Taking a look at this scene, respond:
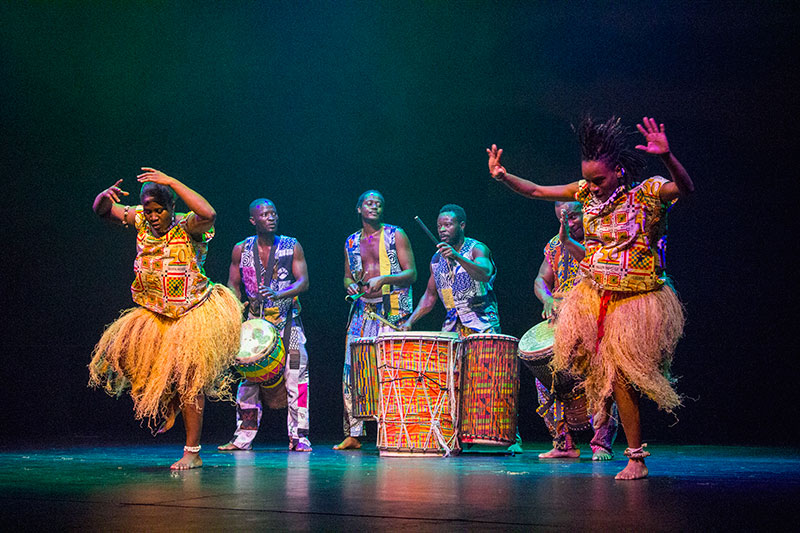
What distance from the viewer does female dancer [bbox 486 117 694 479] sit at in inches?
157

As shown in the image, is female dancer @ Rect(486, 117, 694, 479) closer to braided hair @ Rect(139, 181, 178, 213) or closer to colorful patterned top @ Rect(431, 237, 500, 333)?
braided hair @ Rect(139, 181, 178, 213)

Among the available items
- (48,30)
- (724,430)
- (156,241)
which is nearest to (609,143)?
(156,241)

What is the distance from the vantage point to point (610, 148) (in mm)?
4125

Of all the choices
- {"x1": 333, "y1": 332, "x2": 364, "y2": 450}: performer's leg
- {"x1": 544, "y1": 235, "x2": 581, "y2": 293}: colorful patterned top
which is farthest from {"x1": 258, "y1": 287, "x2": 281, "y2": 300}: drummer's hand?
{"x1": 544, "y1": 235, "x2": 581, "y2": 293}: colorful patterned top

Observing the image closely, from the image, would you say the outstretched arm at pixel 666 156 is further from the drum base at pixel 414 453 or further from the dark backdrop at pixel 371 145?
the dark backdrop at pixel 371 145

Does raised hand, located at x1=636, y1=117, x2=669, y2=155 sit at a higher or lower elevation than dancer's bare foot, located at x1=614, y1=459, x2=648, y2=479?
higher

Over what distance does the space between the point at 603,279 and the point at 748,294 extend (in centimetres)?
350

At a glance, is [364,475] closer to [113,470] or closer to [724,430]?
[113,470]

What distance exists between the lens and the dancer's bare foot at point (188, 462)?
4.52 m

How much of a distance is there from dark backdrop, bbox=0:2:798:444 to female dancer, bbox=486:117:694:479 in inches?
128

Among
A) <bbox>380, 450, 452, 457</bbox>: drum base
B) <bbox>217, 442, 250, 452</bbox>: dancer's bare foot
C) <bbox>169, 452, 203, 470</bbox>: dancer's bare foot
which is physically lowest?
<bbox>217, 442, 250, 452</bbox>: dancer's bare foot

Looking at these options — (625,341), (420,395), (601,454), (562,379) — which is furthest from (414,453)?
(625,341)

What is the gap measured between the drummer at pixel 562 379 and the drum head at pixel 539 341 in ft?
0.28

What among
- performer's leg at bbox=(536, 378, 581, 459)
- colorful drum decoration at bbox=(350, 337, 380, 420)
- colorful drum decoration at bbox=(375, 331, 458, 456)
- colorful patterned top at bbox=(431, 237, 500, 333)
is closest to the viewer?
performer's leg at bbox=(536, 378, 581, 459)
